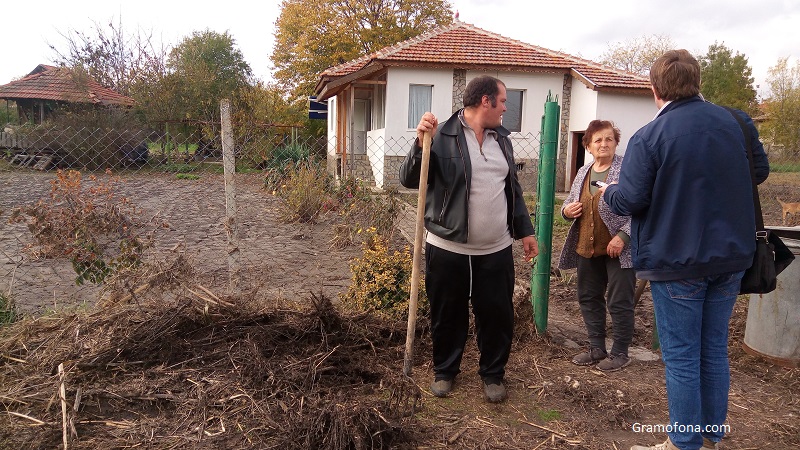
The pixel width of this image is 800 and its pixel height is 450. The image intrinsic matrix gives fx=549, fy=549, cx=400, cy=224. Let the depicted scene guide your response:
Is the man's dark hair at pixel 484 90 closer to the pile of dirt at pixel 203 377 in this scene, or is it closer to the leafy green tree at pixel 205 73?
the pile of dirt at pixel 203 377

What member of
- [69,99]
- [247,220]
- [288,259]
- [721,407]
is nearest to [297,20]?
[69,99]

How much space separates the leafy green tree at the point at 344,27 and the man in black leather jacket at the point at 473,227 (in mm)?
27103

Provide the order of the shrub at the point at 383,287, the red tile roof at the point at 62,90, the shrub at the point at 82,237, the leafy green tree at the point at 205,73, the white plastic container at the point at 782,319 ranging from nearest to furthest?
the white plastic container at the point at 782,319, the shrub at the point at 383,287, the shrub at the point at 82,237, the red tile roof at the point at 62,90, the leafy green tree at the point at 205,73

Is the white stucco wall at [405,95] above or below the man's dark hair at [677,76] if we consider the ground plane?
above

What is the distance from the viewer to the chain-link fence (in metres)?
4.19

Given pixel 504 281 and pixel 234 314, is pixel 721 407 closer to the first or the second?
pixel 504 281

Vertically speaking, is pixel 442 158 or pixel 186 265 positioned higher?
pixel 442 158

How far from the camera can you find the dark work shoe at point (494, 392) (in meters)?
3.09

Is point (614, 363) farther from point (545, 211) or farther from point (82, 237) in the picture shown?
point (82, 237)

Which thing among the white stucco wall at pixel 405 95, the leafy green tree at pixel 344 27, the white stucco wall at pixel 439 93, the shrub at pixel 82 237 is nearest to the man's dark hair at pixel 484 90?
the shrub at pixel 82 237

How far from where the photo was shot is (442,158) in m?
3.03

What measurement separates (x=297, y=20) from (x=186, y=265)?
28.9m

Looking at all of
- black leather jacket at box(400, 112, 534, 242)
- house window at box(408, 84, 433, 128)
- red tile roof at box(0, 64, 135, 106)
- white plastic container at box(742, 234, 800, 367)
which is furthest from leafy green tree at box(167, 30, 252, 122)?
white plastic container at box(742, 234, 800, 367)

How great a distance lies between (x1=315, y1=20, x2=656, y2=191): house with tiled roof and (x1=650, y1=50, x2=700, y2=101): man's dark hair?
12144 millimetres
